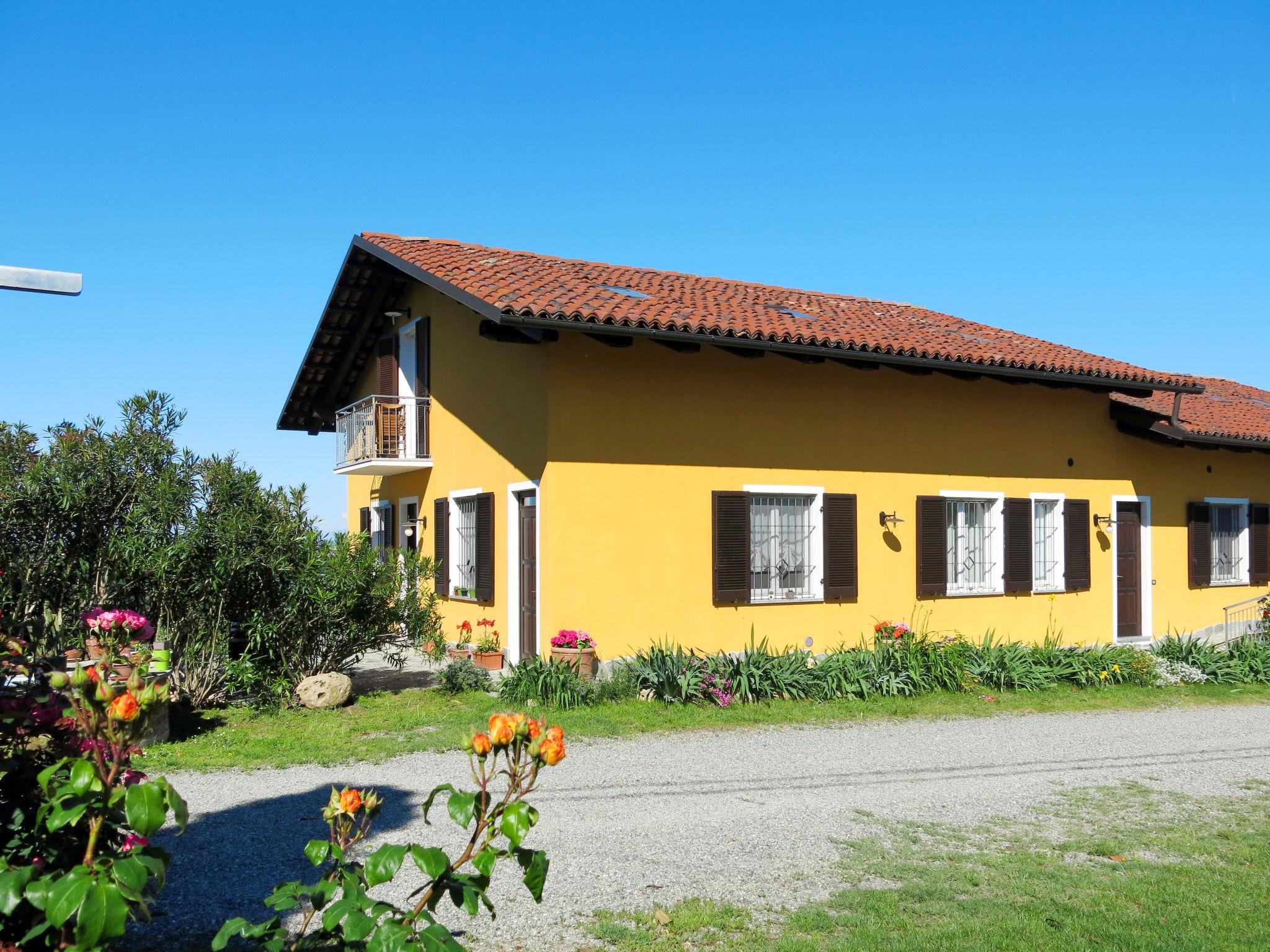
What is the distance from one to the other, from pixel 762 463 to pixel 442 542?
4.75 meters

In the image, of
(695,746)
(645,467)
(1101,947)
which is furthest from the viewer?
(645,467)

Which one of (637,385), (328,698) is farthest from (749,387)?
(328,698)

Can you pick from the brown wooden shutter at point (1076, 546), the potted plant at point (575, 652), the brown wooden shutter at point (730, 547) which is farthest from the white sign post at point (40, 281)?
the brown wooden shutter at point (1076, 546)

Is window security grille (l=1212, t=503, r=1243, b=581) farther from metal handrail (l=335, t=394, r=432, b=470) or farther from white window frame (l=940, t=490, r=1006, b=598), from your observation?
metal handrail (l=335, t=394, r=432, b=470)

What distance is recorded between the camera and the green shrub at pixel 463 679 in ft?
36.3

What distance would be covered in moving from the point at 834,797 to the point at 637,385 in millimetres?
5634

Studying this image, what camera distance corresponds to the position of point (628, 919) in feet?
15.2

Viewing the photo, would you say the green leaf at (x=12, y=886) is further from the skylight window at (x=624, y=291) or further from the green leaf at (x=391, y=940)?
the skylight window at (x=624, y=291)

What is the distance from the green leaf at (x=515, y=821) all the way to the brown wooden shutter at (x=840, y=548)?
1004 centimetres

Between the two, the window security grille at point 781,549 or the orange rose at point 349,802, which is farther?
the window security grille at point 781,549

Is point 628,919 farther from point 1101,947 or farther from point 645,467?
point 645,467

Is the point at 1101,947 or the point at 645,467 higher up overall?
the point at 645,467

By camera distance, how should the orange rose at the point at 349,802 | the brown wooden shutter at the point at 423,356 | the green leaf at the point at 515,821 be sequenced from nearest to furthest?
the green leaf at the point at 515,821 < the orange rose at the point at 349,802 < the brown wooden shutter at the point at 423,356

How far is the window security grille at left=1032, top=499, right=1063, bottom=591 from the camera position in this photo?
1443cm
